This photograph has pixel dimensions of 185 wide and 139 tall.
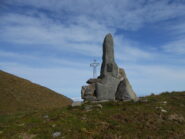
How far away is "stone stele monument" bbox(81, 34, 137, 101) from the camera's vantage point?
24.3 metres

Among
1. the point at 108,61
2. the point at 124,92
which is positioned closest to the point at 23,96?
the point at 108,61

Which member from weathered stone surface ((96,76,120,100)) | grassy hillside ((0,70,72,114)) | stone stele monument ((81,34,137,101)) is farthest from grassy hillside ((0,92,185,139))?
grassy hillside ((0,70,72,114))

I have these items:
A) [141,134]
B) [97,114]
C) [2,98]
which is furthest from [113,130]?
[2,98]

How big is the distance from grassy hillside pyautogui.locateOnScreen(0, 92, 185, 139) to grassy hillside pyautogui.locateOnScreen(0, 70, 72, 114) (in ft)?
79.7

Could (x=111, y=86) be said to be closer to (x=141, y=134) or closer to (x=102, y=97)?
(x=102, y=97)

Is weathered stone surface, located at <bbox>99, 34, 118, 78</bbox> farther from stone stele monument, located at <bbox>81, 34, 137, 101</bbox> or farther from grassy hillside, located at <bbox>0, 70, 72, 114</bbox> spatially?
grassy hillside, located at <bbox>0, 70, 72, 114</bbox>

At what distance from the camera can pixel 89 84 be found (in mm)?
26172

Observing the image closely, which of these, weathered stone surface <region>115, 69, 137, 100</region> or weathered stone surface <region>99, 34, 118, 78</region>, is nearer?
weathered stone surface <region>115, 69, 137, 100</region>

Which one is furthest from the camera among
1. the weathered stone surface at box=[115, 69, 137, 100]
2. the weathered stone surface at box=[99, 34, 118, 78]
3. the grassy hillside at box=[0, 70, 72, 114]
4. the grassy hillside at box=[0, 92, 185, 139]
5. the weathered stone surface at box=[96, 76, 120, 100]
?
the grassy hillside at box=[0, 70, 72, 114]

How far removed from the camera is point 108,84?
82.4 ft

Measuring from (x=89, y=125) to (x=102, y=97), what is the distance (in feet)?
25.9

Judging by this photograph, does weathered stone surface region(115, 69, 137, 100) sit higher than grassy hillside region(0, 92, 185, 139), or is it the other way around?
weathered stone surface region(115, 69, 137, 100)

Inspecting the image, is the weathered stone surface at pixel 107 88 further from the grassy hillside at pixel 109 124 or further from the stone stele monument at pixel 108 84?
the grassy hillside at pixel 109 124

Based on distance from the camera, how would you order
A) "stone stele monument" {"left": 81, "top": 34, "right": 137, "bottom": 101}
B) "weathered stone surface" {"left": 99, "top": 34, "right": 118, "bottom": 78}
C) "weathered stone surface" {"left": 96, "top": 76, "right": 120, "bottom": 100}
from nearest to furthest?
"stone stele monument" {"left": 81, "top": 34, "right": 137, "bottom": 101}, "weathered stone surface" {"left": 96, "top": 76, "right": 120, "bottom": 100}, "weathered stone surface" {"left": 99, "top": 34, "right": 118, "bottom": 78}
